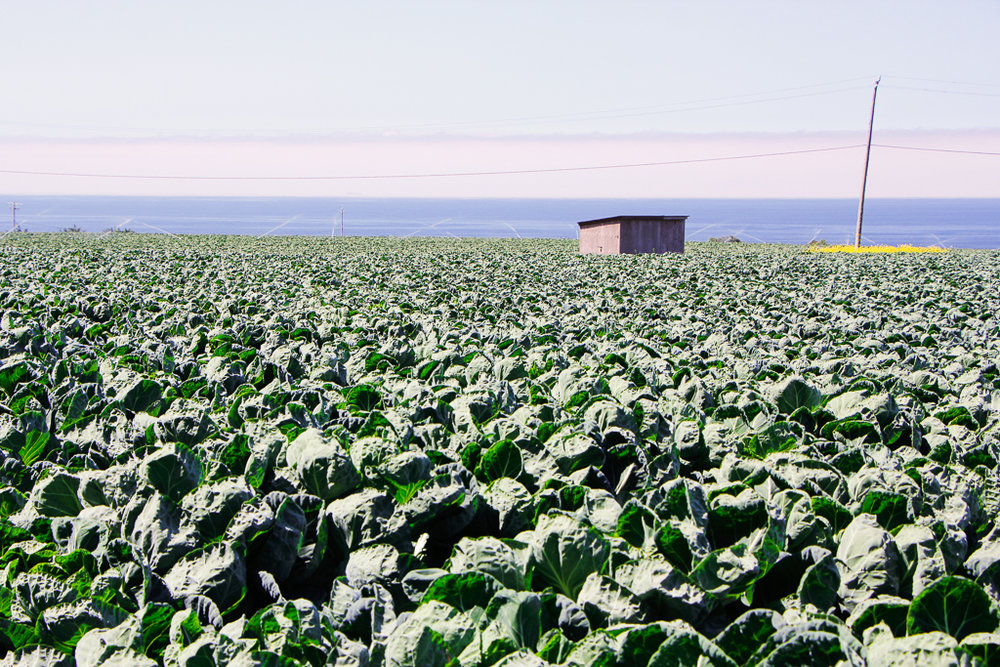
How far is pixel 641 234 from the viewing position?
34.3 meters

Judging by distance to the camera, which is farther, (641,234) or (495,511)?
(641,234)

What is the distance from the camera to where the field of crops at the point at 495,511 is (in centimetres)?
189

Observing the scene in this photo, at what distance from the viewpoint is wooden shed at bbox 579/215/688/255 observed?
34.0 m

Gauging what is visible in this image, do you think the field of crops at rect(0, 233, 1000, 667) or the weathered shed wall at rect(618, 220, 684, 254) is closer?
the field of crops at rect(0, 233, 1000, 667)

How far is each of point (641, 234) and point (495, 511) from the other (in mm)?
32671

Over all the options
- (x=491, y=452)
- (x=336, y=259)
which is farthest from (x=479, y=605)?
(x=336, y=259)

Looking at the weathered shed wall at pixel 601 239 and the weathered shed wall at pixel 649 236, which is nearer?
the weathered shed wall at pixel 649 236

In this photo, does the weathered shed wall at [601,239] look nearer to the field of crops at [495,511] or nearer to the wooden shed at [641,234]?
the wooden shed at [641,234]

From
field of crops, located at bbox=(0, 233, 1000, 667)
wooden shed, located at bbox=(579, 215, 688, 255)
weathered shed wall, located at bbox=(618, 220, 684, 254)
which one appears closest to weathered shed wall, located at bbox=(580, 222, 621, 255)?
wooden shed, located at bbox=(579, 215, 688, 255)

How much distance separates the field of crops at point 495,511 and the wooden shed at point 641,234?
93.4 feet

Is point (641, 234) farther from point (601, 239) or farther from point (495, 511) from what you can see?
point (495, 511)

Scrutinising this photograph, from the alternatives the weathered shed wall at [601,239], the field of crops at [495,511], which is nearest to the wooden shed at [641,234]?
the weathered shed wall at [601,239]

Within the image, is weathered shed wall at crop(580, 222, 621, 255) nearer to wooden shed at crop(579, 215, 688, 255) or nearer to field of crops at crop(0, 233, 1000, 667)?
wooden shed at crop(579, 215, 688, 255)

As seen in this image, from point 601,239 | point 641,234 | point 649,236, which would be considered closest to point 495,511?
point 641,234
